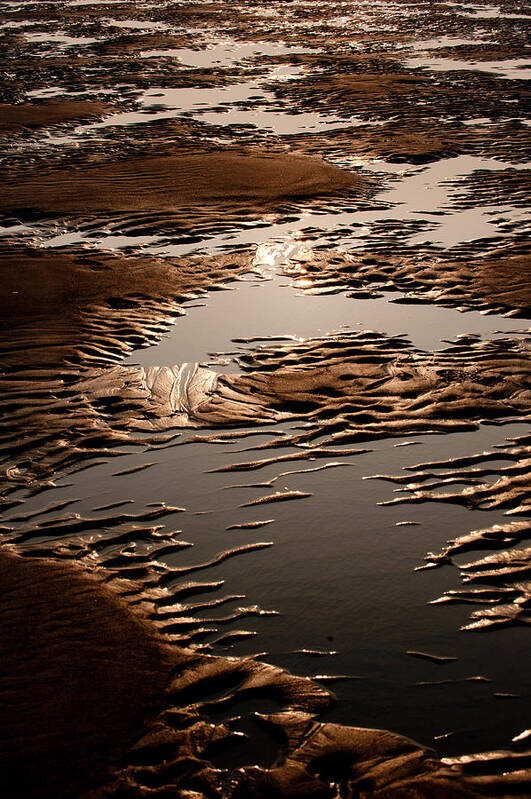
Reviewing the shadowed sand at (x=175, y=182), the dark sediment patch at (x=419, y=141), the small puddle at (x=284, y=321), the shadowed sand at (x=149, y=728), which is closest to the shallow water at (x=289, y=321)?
the small puddle at (x=284, y=321)

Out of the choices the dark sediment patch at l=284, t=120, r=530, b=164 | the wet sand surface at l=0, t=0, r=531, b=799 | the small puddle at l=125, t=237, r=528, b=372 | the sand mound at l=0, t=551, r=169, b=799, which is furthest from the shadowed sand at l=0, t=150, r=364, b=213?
the sand mound at l=0, t=551, r=169, b=799

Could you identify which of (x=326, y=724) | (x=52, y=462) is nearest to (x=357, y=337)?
(x=52, y=462)

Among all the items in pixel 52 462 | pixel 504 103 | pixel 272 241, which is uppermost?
pixel 504 103

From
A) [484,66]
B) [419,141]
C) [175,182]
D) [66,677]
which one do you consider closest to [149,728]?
[66,677]

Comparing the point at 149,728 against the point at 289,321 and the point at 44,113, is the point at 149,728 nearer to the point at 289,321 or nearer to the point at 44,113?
the point at 289,321

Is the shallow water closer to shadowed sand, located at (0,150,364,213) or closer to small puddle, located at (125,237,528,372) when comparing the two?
small puddle, located at (125,237,528,372)

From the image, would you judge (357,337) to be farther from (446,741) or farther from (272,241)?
(446,741)

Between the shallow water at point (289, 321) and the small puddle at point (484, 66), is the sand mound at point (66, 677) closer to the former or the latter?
the shallow water at point (289, 321)
